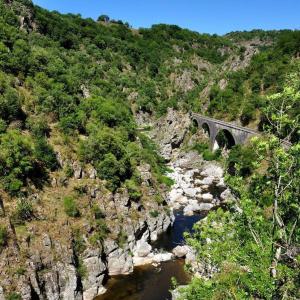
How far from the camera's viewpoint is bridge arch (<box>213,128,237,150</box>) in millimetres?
88938

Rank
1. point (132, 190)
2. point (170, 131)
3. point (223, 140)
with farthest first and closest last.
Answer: point (170, 131) → point (223, 140) → point (132, 190)

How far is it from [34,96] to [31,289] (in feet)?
93.8

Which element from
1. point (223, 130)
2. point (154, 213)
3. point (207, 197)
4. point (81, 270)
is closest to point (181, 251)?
point (154, 213)

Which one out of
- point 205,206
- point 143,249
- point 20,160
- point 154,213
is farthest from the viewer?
point 205,206

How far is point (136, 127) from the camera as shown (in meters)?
76.3

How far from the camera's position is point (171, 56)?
172m

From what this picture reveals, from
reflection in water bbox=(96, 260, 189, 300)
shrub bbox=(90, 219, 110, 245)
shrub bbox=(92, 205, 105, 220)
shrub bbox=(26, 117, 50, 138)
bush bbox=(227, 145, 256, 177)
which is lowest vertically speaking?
reflection in water bbox=(96, 260, 189, 300)

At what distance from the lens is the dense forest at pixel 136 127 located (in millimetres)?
14664

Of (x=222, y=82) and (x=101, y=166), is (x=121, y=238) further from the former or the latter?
(x=222, y=82)

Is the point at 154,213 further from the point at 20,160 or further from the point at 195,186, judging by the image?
the point at 195,186

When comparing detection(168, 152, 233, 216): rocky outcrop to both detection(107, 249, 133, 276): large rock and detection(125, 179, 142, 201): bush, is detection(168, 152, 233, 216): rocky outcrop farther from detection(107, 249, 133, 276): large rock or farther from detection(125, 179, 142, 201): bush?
detection(107, 249, 133, 276): large rock

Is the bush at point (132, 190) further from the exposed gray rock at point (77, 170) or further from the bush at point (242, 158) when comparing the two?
the bush at point (242, 158)

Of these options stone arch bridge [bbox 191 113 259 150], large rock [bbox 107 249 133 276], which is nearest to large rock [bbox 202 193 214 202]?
stone arch bridge [bbox 191 113 259 150]

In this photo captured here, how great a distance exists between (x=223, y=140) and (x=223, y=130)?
3.16m
